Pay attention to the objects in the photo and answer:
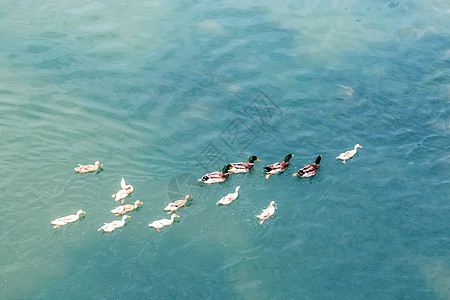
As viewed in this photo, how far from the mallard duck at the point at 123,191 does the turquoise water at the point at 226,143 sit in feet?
0.93

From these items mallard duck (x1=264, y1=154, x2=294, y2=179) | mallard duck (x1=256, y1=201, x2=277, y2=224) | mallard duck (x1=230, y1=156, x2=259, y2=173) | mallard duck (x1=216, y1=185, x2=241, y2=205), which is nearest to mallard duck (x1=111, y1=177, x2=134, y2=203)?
mallard duck (x1=216, y1=185, x2=241, y2=205)

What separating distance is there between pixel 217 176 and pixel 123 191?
342 centimetres

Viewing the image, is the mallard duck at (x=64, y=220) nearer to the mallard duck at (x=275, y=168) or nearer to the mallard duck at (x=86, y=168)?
the mallard duck at (x=86, y=168)

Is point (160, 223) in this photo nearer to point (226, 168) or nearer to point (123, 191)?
point (123, 191)

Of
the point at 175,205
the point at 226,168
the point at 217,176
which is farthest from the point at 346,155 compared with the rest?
the point at 175,205

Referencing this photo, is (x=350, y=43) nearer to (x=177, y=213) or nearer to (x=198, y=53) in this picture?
(x=198, y=53)

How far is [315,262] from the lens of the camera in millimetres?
14945

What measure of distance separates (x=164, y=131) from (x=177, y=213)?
4673 mm

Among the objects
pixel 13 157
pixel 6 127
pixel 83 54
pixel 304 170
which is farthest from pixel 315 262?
pixel 83 54

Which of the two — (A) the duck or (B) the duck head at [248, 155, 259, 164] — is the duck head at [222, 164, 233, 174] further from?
(A) the duck

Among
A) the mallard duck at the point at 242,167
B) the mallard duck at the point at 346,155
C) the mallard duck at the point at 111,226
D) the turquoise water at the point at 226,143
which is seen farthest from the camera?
the mallard duck at the point at 346,155

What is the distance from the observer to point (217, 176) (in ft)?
57.7

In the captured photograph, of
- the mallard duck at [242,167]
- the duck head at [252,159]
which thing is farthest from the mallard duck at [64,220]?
the duck head at [252,159]

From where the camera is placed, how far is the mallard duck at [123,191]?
16.6 metres
